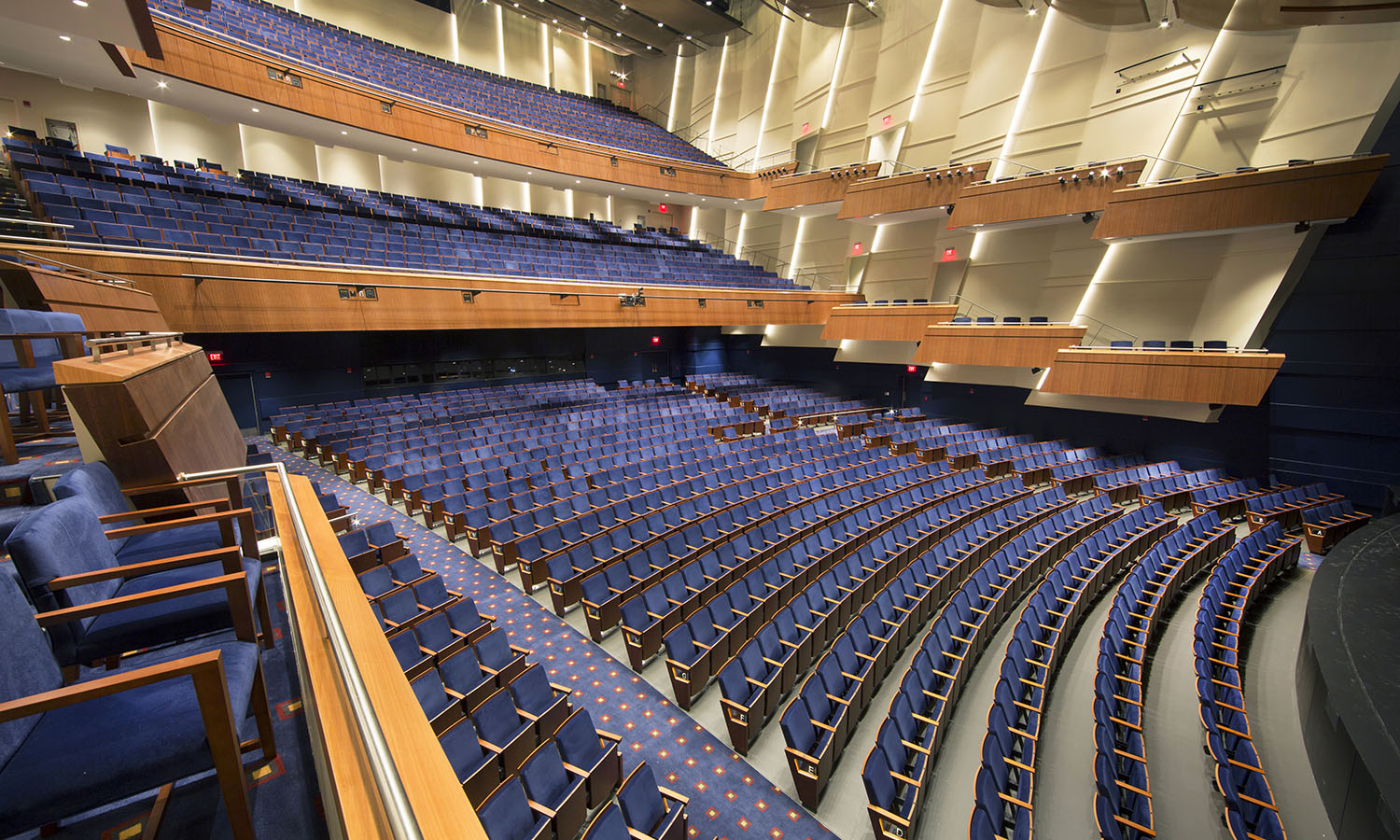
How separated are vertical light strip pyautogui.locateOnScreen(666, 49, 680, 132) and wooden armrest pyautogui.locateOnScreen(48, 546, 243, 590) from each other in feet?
43.3

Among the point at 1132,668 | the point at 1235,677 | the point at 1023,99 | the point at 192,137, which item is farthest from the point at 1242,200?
the point at 192,137

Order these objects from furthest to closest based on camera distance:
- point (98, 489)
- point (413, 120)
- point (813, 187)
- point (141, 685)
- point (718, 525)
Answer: point (813, 187) → point (413, 120) → point (718, 525) → point (98, 489) → point (141, 685)

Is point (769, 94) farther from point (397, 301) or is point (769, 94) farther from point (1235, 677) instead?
point (1235, 677)

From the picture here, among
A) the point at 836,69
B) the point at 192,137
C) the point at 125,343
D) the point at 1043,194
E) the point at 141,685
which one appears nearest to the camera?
the point at 141,685

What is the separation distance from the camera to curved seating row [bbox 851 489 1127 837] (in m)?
1.61

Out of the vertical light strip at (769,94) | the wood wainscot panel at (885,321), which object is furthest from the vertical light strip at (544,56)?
the wood wainscot panel at (885,321)

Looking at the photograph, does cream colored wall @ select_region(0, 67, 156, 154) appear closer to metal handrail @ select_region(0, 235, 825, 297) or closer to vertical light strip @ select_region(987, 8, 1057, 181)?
metal handrail @ select_region(0, 235, 825, 297)

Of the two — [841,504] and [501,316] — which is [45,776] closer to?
[841,504]

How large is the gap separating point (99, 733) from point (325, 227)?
6818mm

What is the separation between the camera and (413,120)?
6762mm

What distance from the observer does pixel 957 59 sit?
23.3 feet

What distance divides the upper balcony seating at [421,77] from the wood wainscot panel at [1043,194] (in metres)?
5.39

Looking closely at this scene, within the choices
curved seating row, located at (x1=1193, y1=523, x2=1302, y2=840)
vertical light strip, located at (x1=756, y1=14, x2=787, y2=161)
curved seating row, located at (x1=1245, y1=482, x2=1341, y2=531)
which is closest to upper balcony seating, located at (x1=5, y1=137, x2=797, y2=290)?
vertical light strip, located at (x1=756, y1=14, x2=787, y2=161)

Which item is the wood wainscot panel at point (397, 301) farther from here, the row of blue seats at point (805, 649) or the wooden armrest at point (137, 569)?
the row of blue seats at point (805, 649)
